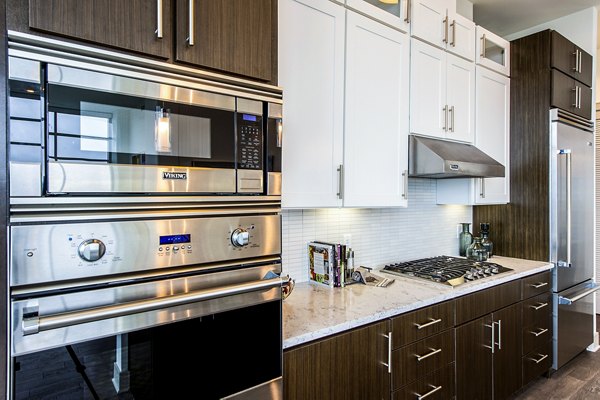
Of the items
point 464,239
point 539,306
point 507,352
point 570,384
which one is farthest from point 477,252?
point 570,384

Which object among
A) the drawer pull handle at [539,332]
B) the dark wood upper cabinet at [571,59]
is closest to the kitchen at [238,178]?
the drawer pull handle at [539,332]

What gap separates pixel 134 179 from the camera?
90cm

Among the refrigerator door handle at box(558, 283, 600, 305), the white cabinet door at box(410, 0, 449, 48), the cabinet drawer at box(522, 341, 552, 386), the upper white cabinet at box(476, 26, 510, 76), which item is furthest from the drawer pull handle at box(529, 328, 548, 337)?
the white cabinet door at box(410, 0, 449, 48)

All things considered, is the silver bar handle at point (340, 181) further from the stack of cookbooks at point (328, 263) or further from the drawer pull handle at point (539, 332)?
the drawer pull handle at point (539, 332)

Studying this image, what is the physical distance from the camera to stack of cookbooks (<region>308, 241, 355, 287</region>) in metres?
1.97

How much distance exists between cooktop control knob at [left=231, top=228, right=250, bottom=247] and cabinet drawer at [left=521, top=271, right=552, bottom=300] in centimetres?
217

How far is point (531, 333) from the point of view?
2.49 meters

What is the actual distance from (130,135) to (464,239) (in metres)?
2.83

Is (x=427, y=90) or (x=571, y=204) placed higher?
(x=427, y=90)

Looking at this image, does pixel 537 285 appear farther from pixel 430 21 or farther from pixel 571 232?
pixel 430 21

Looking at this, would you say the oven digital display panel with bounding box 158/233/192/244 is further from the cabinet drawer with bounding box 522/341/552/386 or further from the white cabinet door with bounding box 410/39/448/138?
the cabinet drawer with bounding box 522/341/552/386

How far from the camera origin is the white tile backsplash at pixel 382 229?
81.0 inches

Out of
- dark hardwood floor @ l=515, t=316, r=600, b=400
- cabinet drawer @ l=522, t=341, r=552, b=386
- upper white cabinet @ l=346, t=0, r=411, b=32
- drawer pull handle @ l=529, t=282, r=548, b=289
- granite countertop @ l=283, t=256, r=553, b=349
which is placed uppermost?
upper white cabinet @ l=346, t=0, r=411, b=32

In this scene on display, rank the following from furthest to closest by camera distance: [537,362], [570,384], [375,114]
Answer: [570,384] → [537,362] → [375,114]
